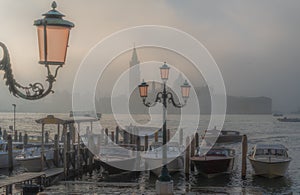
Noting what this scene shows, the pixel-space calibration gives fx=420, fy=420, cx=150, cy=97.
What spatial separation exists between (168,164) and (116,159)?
133 inches

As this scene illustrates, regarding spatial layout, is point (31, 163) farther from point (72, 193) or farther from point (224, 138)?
point (224, 138)

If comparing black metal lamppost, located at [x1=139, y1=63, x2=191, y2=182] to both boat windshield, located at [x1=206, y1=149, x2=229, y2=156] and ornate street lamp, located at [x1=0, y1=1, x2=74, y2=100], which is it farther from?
boat windshield, located at [x1=206, y1=149, x2=229, y2=156]

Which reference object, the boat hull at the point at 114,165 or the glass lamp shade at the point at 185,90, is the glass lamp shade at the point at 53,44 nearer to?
the glass lamp shade at the point at 185,90

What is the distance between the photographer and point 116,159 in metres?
26.0

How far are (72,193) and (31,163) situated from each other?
8.43 metres

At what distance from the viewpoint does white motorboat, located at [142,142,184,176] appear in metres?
26.0

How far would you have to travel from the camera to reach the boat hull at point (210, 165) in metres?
25.5

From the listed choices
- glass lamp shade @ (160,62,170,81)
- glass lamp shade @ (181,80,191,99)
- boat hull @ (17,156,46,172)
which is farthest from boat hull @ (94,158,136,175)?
glass lamp shade @ (160,62,170,81)

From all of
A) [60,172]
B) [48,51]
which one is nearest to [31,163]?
[60,172]

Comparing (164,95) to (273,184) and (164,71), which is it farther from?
(273,184)

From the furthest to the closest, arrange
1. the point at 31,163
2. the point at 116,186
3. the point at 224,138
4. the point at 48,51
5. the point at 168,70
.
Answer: the point at 224,138
the point at 31,163
the point at 116,186
the point at 168,70
the point at 48,51

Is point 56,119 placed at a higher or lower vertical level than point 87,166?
higher

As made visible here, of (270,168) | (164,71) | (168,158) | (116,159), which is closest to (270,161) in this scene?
(270,168)

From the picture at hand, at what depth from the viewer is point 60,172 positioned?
76.4 feet
